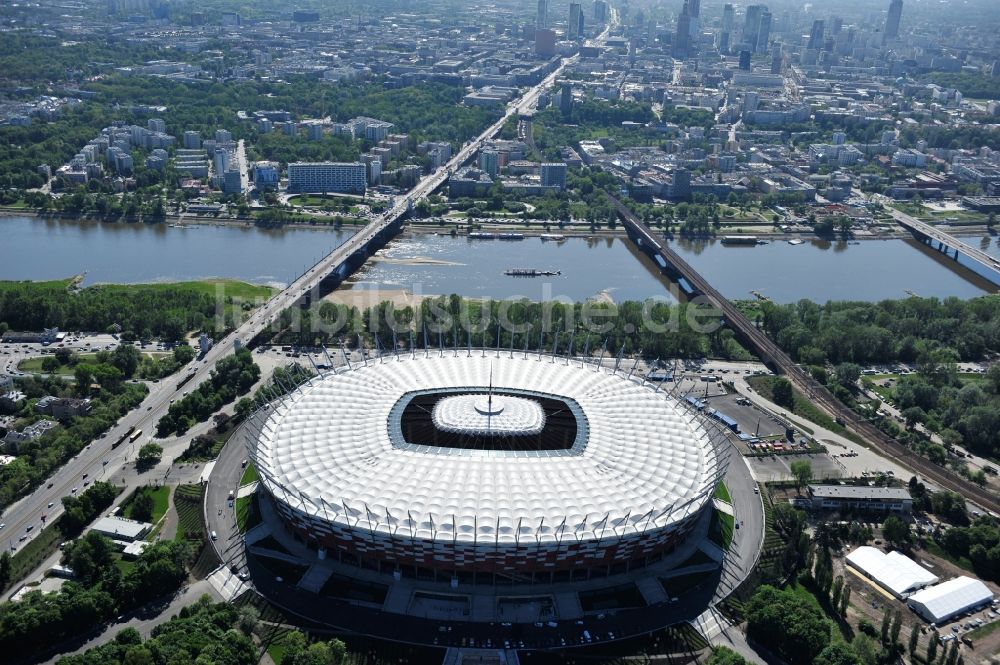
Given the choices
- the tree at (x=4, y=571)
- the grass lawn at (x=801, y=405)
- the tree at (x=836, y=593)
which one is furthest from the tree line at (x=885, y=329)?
the tree at (x=4, y=571)

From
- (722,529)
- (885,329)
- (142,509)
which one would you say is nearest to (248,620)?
(142,509)

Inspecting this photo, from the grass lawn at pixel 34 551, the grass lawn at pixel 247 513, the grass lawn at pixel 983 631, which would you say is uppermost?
the grass lawn at pixel 247 513

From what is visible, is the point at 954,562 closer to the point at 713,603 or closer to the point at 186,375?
the point at 713,603

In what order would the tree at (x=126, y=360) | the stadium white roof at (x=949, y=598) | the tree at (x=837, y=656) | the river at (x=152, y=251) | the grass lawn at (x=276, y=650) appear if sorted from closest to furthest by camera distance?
the tree at (x=837, y=656), the grass lawn at (x=276, y=650), the stadium white roof at (x=949, y=598), the tree at (x=126, y=360), the river at (x=152, y=251)

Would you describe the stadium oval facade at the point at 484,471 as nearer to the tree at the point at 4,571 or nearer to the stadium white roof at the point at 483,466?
the stadium white roof at the point at 483,466

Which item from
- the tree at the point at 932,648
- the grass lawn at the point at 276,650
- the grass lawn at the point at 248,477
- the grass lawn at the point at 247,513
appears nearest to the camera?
the grass lawn at the point at 276,650

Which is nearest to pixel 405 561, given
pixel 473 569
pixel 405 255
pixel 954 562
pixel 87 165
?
pixel 473 569

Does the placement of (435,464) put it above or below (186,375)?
above
